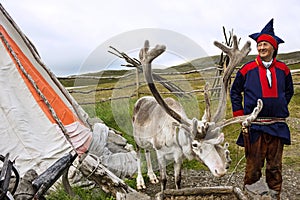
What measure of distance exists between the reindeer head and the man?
188mm

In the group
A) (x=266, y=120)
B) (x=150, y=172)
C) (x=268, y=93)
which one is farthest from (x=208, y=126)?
(x=150, y=172)

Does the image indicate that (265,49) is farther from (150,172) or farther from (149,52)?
(150,172)

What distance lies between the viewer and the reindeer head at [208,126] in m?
3.62

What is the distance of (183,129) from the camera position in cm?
400

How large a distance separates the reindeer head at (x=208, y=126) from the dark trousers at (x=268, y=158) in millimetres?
235

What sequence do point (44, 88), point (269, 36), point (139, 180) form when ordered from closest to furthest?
point (269, 36) < point (44, 88) < point (139, 180)

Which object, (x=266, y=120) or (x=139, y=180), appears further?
(x=139, y=180)

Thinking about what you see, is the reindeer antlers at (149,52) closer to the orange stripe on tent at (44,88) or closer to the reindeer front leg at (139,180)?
the orange stripe on tent at (44,88)

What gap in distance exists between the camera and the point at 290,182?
5406mm

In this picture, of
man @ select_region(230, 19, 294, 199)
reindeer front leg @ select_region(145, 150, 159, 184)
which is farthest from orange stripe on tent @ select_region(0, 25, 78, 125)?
man @ select_region(230, 19, 294, 199)

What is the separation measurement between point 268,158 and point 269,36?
116 centimetres

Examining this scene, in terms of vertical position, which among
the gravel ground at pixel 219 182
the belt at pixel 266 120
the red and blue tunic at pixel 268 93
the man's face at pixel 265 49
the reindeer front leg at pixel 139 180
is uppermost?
the man's face at pixel 265 49

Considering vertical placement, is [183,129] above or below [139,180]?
above

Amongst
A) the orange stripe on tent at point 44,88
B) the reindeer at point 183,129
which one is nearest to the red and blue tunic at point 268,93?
the reindeer at point 183,129
